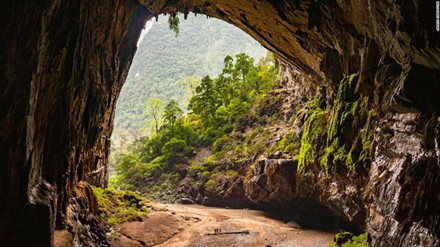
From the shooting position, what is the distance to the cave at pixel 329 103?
22.9ft

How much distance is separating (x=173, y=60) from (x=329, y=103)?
97994 millimetres

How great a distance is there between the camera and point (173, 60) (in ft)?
364

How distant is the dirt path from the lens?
1527cm

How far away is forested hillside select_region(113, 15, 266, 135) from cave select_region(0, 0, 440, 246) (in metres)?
76.7

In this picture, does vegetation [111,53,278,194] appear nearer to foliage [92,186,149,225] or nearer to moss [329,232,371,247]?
foliage [92,186,149,225]

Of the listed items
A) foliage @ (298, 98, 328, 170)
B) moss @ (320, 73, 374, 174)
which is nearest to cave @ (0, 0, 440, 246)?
moss @ (320, 73, 374, 174)

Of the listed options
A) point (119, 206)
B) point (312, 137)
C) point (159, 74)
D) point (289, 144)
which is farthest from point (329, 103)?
point (159, 74)

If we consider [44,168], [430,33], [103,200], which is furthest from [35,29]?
[103,200]

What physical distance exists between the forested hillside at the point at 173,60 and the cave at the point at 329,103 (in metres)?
76.7

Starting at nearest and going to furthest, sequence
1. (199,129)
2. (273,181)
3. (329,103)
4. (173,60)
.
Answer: (329,103)
(273,181)
(199,129)
(173,60)

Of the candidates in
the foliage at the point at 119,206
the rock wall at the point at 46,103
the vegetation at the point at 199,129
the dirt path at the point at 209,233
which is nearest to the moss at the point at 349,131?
the dirt path at the point at 209,233

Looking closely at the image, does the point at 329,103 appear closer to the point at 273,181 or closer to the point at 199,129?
the point at 273,181

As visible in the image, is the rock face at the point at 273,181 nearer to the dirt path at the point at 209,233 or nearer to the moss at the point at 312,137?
the moss at the point at 312,137

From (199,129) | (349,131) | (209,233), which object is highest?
A: (199,129)
